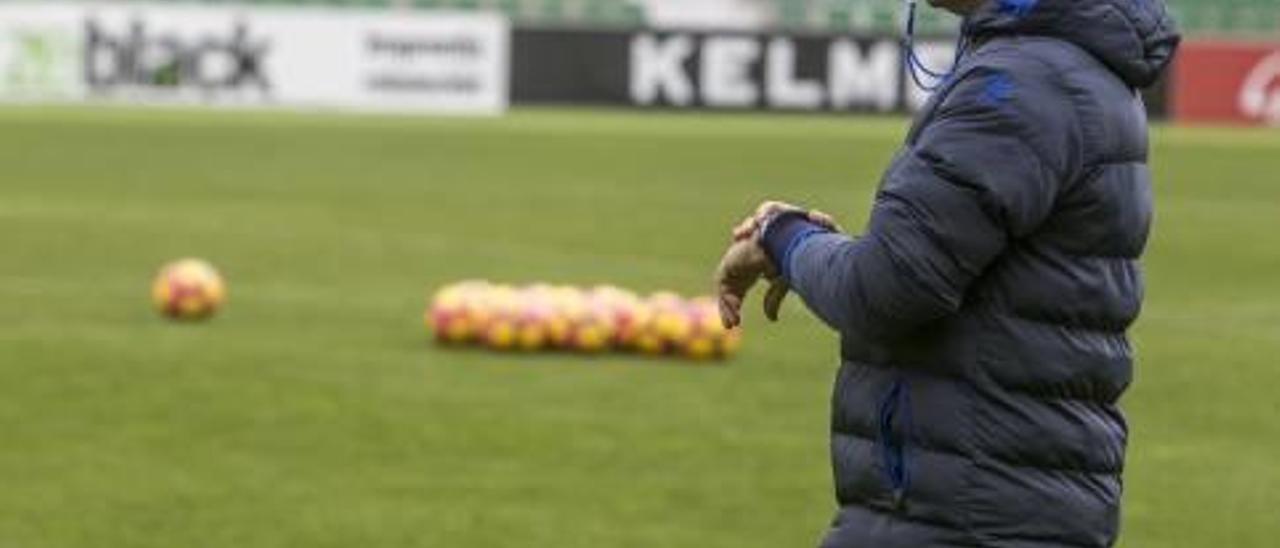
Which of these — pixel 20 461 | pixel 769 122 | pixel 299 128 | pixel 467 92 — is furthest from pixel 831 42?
pixel 20 461

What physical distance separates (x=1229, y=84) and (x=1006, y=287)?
42.8m

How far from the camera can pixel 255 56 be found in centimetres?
4397

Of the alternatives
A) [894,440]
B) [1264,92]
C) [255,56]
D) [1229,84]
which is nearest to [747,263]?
[894,440]

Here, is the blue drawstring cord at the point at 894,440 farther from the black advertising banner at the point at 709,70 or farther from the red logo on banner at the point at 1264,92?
the red logo on banner at the point at 1264,92

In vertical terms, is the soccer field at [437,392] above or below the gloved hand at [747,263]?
below

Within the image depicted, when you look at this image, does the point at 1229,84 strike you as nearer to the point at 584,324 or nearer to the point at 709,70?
the point at 709,70

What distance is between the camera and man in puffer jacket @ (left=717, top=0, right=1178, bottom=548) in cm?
407

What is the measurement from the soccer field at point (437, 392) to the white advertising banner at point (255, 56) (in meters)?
19.0

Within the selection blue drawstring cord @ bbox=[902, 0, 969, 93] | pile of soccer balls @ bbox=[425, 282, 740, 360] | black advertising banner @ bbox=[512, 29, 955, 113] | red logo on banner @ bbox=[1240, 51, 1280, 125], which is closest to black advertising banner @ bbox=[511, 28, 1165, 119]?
black advertising banner @ bbox=[512, 29, 955, 113]

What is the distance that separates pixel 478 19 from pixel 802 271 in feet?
133

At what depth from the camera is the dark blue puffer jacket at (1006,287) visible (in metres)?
→ 4.07

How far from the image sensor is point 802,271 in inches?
170

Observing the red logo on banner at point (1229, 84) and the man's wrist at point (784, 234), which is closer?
the man's wrist at point (784, 234)

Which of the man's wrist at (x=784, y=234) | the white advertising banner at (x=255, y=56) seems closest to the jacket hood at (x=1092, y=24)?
the man's wrist at (x=784, y=234)
